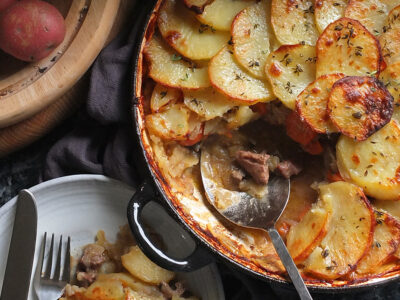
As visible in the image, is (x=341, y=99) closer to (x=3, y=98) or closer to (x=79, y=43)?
(x=79, y=43)

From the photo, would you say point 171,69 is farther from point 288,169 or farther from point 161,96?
point 288,169

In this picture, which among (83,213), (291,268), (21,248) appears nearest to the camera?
(291,268)

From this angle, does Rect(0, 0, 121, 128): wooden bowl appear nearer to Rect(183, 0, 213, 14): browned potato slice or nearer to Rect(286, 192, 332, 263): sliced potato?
Rect(183, 0, 213, 14): browned potato slice

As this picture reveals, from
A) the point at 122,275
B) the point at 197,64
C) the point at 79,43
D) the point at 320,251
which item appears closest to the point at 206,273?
the point at 122,275

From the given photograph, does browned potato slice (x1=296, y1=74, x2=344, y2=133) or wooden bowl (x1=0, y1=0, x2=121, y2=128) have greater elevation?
wooden bowl (x1=0, y1=0, x2=121, y2=128)

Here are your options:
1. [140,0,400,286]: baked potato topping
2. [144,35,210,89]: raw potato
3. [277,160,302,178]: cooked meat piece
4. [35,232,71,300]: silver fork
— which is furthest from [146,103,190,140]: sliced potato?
[35,232,71,300]: silver fork

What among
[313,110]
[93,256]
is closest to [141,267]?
[93,256]

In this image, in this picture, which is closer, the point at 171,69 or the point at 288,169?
the point at 171,69
